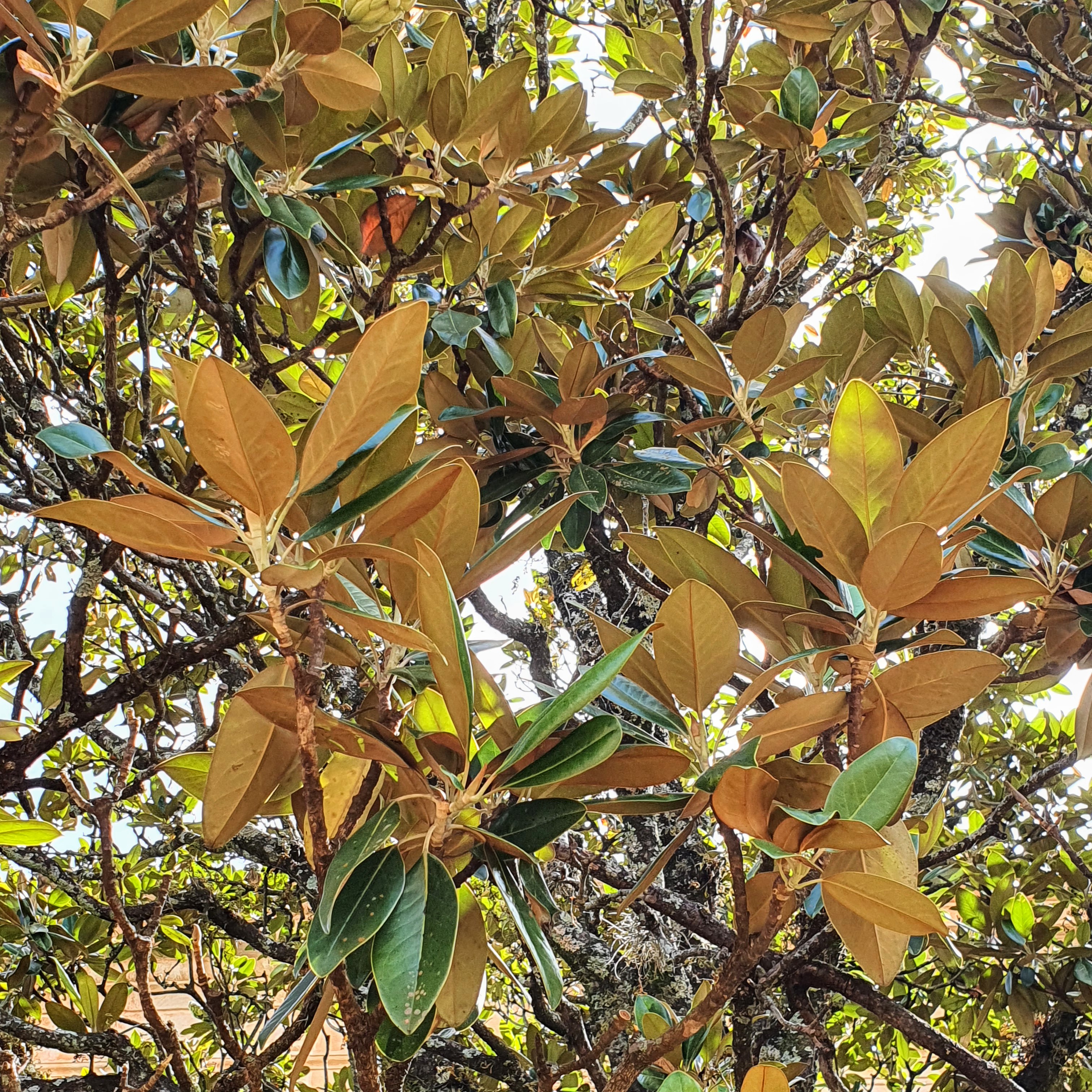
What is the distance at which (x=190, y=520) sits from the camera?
23.4 inches

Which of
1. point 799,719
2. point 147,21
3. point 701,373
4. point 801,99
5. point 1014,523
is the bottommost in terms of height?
point 799,719

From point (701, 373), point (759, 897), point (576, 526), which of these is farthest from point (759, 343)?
point (759, 897)

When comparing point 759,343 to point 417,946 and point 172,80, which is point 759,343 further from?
point 417,946

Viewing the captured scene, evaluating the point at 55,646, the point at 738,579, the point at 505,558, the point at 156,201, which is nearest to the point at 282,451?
the point at 505,558

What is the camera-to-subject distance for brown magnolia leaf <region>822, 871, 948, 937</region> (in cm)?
52

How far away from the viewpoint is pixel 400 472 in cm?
65

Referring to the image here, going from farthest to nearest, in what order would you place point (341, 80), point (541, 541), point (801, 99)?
point (801, 99) < point (341, 80) < point (541, 541)

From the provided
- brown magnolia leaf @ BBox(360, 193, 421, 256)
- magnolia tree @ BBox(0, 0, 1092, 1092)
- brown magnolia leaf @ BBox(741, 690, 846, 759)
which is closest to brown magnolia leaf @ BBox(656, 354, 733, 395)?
magnolia tree @ BBox(0, 0, 1092, 1092)

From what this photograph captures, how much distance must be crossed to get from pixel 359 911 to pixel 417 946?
52 millimetres

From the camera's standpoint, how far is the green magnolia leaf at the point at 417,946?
547 millimetres

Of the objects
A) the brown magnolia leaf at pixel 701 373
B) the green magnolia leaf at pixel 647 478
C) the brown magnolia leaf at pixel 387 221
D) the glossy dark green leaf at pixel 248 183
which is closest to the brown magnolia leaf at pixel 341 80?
the glossy dark green leaf at pixel 248 183

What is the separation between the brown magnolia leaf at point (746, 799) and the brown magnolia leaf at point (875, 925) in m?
0.08

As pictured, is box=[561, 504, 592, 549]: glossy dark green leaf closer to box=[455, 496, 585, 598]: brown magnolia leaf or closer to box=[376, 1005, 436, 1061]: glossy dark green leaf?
box=[455, 496, 585, 598]: brown magnolia leaf

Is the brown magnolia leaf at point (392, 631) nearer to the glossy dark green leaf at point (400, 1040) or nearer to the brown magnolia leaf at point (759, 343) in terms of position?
the glossy dark green leaf at point (400, 1040)
